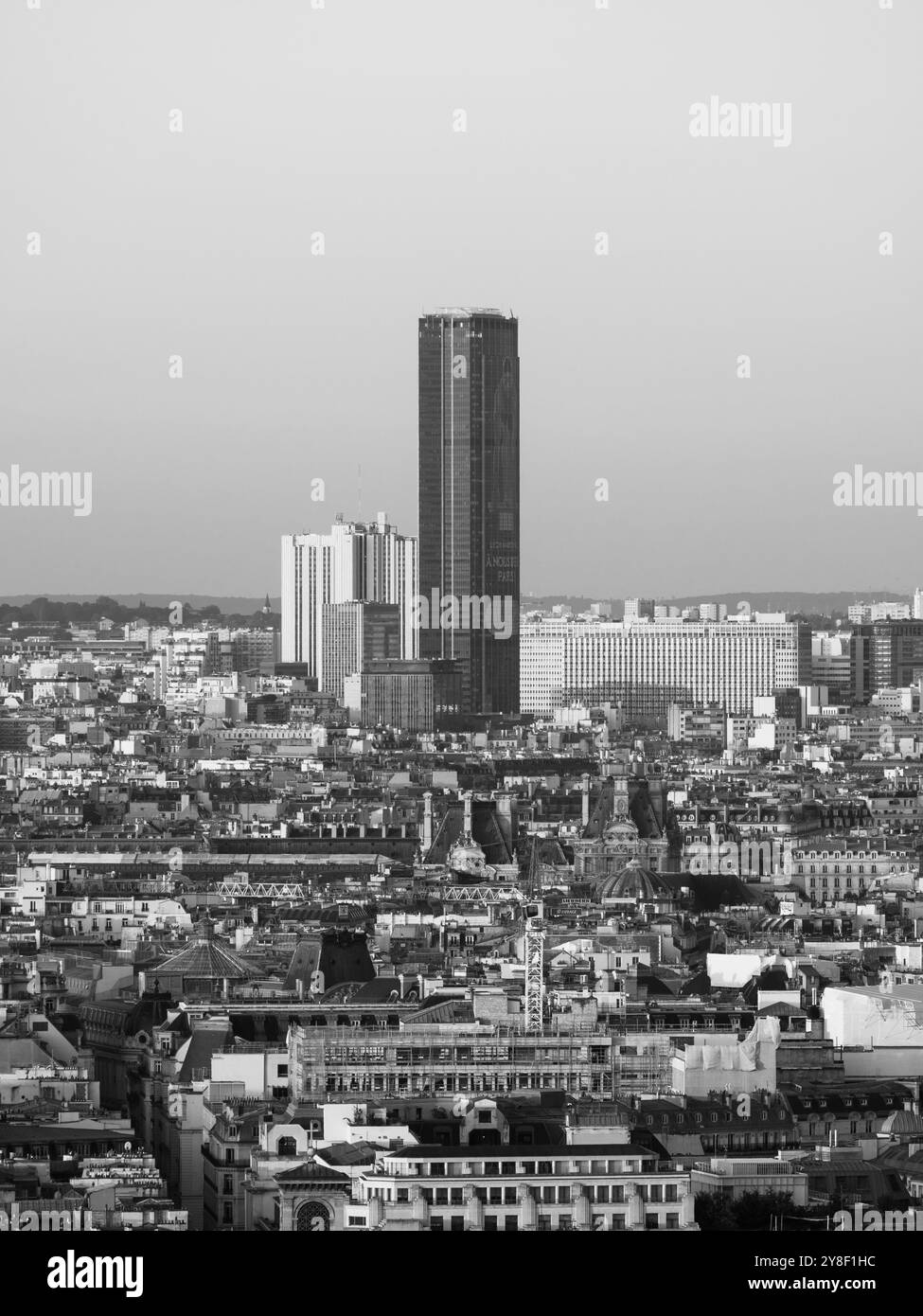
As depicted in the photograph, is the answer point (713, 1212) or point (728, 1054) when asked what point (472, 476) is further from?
point (713, 1212)

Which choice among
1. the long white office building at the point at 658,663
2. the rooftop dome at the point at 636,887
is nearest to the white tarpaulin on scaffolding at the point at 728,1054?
the rooftop dome at the point at 636,887

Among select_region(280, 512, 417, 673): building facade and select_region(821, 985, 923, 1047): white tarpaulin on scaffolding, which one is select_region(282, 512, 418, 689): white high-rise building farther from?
select_region(821, 985, 923, 1047): white tarpaulin on scaffolding

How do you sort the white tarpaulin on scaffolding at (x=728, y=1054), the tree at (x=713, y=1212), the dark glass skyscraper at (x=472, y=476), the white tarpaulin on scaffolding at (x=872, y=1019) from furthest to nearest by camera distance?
1. the dark glass skyscraper at (x=472, y=476)
2. the white tarpaulin on scaffolding at (x=872, y=1019)
3. the white tarpaulin on scaffolding at (x=728, y=1054)
4. the tree at (x=713, y=1212)

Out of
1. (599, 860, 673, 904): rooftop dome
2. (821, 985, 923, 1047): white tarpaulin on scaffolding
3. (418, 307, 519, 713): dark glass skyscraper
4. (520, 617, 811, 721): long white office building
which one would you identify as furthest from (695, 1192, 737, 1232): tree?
(520, 617, 811, 721): long white office building

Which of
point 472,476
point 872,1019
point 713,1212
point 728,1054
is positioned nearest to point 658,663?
point 472,476

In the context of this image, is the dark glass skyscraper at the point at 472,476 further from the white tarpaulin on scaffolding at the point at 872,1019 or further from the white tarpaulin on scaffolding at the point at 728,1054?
the white tarpaulin on scaffolding at the point at 728,1054
